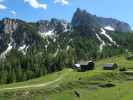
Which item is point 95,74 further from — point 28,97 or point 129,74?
point 28,97

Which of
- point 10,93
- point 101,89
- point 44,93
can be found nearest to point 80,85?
point 101,89

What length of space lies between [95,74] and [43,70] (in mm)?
77149

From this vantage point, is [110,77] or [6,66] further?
[6,66]

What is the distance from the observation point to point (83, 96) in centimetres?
8469

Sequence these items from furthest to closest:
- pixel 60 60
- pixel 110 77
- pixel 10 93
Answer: pixel 60 60 → pixel 110 77 → pixel 10 93

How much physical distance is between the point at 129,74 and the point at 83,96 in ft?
111

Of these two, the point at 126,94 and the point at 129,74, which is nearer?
the point at 126,94

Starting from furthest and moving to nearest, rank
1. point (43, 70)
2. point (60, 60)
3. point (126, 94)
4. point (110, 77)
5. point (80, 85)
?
point (60, 60)
point (43, 70)
point (110, 77)
point (80, 85)
point (126, 94)

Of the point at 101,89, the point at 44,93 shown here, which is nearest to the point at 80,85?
the point at 101,89

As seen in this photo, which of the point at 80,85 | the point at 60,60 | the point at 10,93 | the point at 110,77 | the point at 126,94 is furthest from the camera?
the point at 60,60

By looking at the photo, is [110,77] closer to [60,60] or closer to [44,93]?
[44,93]

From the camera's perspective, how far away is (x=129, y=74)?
11269 cm

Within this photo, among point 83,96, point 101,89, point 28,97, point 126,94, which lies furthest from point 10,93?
point 126,94

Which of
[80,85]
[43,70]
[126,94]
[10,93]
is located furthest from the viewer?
[43,70]
